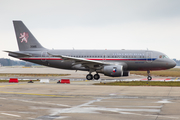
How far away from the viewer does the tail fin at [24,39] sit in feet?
130

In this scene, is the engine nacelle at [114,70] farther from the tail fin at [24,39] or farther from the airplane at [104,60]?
the tail fin at [24,39]

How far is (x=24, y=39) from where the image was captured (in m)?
39.8

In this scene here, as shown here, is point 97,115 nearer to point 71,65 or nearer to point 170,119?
point 170,119

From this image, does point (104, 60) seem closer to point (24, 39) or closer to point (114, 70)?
point (114, 70)

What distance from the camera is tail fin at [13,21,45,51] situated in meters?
39.6

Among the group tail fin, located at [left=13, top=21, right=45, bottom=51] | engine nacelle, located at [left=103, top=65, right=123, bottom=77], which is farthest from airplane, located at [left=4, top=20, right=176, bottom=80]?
tail fin, located at [left=13, top=21, right=45, bottom=51]

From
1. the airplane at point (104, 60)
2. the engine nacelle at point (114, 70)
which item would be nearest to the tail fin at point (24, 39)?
the airplane at point (104, 60)

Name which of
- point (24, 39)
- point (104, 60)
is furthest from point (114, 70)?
point (24, 39)

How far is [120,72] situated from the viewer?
33.4m

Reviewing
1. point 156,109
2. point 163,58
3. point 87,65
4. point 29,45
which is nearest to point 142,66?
point 163,58

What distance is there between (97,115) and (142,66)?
2793 centimetres

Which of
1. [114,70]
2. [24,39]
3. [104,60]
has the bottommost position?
[114,70]

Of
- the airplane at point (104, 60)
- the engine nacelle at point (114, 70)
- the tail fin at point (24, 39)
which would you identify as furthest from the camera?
the tail fin at point (24, 39)

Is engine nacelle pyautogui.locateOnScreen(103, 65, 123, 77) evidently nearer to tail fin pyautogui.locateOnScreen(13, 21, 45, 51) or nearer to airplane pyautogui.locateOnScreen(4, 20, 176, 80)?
airplane pyautogui.locateOnScreen(4, 20, 176, 80)
